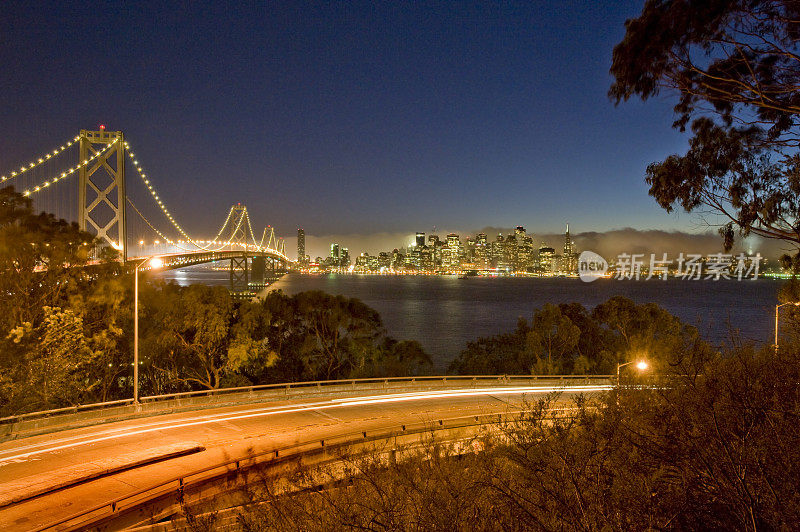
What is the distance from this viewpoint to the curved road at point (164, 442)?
27.0 ft

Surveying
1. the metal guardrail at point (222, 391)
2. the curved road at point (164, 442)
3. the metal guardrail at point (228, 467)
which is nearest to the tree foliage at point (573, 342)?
the metal guardrail at point (222, 391)

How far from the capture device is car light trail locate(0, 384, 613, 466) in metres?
10.6

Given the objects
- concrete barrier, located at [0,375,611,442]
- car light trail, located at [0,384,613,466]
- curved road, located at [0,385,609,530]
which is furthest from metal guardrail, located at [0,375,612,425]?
car light trail, located at [0,384,613,466]

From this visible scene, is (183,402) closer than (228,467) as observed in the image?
No

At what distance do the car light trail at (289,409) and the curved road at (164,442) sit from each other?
0.9 inches

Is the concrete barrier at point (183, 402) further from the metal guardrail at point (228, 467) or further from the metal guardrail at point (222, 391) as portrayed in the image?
the metal guardrail at point (228, 467)

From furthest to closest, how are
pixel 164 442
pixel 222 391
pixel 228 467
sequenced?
pixel 222 391 → pixel 164 442 → pixel 228 467

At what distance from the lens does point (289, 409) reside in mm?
14703

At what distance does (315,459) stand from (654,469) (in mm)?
6376

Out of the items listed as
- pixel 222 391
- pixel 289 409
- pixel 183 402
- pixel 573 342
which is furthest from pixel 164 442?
pixel 573 342

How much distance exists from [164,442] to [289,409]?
→ 4.08 meters

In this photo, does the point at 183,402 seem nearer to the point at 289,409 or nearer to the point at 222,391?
the point at 222,391

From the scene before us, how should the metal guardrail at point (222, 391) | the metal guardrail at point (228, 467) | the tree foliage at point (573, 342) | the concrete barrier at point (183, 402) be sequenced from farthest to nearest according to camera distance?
the tree foliage at point (573, 342), the metal guardrail at point (222, 391), the concrete barrier at point (183, 402), the metal guardrail at point (228, 467)

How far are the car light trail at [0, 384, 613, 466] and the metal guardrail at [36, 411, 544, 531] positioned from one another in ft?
10.8
